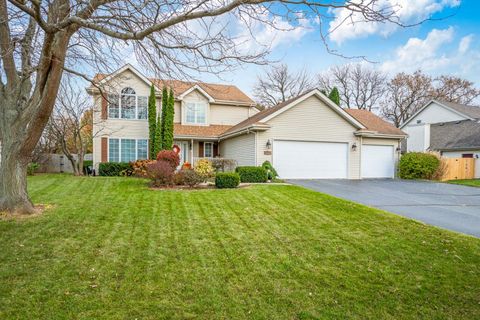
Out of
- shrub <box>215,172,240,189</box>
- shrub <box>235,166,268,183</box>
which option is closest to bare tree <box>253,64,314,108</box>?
shrub <box>235,166,268,183</box>

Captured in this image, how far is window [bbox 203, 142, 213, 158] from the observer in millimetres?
21203

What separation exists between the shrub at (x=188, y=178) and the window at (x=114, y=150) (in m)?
8.55

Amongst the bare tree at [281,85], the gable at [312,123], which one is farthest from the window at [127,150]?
the bare tree at [281,85]

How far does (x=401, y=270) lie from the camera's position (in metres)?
4.89

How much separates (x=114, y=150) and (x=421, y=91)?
124ft

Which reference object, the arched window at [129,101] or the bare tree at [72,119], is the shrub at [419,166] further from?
the bare tree at [72,119]

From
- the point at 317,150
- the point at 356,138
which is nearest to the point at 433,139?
the point at 356,138

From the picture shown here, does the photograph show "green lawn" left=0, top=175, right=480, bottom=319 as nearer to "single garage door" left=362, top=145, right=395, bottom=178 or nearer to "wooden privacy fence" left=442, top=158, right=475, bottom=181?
"single garage door" left=362, top=145, right=395, bottom=178

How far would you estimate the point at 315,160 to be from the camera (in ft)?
55.7

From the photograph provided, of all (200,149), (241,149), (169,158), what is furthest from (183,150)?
(169,158)

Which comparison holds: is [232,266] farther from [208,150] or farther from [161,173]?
[208,150]

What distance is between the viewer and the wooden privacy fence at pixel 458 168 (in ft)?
63.9

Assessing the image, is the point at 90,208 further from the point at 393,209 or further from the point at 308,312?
the point at 393,209

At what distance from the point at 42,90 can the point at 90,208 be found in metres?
3.26
